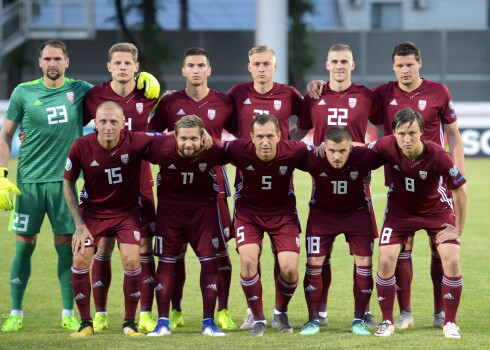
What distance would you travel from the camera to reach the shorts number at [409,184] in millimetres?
7043

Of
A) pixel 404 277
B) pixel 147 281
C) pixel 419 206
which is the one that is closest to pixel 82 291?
pixel 147 281

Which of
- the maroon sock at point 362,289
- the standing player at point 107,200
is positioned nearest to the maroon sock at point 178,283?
the standing player at point 107,200

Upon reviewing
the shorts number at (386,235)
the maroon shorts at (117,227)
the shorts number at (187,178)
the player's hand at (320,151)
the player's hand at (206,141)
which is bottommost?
the shorts number at (386,235)

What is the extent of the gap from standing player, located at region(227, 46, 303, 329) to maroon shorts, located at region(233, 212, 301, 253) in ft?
1.77

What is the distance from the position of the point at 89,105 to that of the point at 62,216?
0.91m

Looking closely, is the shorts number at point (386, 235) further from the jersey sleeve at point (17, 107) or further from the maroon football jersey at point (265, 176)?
the jersey sleeve at point (17, 107)

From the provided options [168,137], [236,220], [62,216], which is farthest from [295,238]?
[62,216]

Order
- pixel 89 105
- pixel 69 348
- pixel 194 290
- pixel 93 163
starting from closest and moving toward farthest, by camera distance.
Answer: pixel 69 348 < pixel 93 163 < pixel 89 105 < pixel 194 290

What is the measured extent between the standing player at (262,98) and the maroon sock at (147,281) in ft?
2.62

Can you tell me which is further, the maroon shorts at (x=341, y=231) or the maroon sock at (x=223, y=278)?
the maroon sock at (x=223, y=278)

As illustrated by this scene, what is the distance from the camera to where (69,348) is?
641cm

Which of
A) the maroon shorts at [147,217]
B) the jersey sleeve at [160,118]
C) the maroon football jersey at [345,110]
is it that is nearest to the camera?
the maroon shorts at [147,217]

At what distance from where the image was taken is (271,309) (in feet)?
27.3

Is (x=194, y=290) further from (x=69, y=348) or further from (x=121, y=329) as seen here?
(x=69, y=348)
